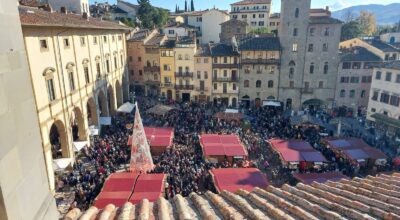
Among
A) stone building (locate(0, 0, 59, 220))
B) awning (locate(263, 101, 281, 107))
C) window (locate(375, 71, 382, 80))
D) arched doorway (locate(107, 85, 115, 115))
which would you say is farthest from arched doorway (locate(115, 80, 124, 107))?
stone building (locate(0, 0, 59, 220))

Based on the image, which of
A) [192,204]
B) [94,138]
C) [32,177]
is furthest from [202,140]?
[32,177]

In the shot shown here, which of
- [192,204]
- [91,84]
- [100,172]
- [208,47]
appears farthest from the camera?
[208,47]

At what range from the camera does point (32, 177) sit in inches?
129

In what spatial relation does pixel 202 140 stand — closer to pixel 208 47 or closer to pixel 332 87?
pixel 208 47

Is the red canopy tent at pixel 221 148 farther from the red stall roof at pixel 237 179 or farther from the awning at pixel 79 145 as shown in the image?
the awning at pixel 79 145

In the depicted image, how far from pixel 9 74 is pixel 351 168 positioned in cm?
2342

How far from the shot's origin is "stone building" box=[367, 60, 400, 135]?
31391 millimetres

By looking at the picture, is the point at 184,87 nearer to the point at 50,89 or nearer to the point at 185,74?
the point at 185,74

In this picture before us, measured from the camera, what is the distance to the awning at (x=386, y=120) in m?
30.4

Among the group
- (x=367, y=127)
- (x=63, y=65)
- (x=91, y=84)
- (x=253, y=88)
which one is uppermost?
(x=63, y=65)

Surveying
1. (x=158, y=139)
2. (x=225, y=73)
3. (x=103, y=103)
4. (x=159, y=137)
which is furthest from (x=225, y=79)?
(x=158, y=139)

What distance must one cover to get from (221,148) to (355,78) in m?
26.1

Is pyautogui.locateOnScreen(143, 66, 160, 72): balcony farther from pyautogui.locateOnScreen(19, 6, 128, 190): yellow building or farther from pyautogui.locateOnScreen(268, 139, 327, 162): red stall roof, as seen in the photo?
pyautogui.locateOnScreen(268, 139, 327, 162): red stall roof

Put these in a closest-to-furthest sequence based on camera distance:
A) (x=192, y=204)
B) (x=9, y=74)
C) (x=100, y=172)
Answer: (x=9, y=74) < (x=192, y=204) < (x=100, y=172)
